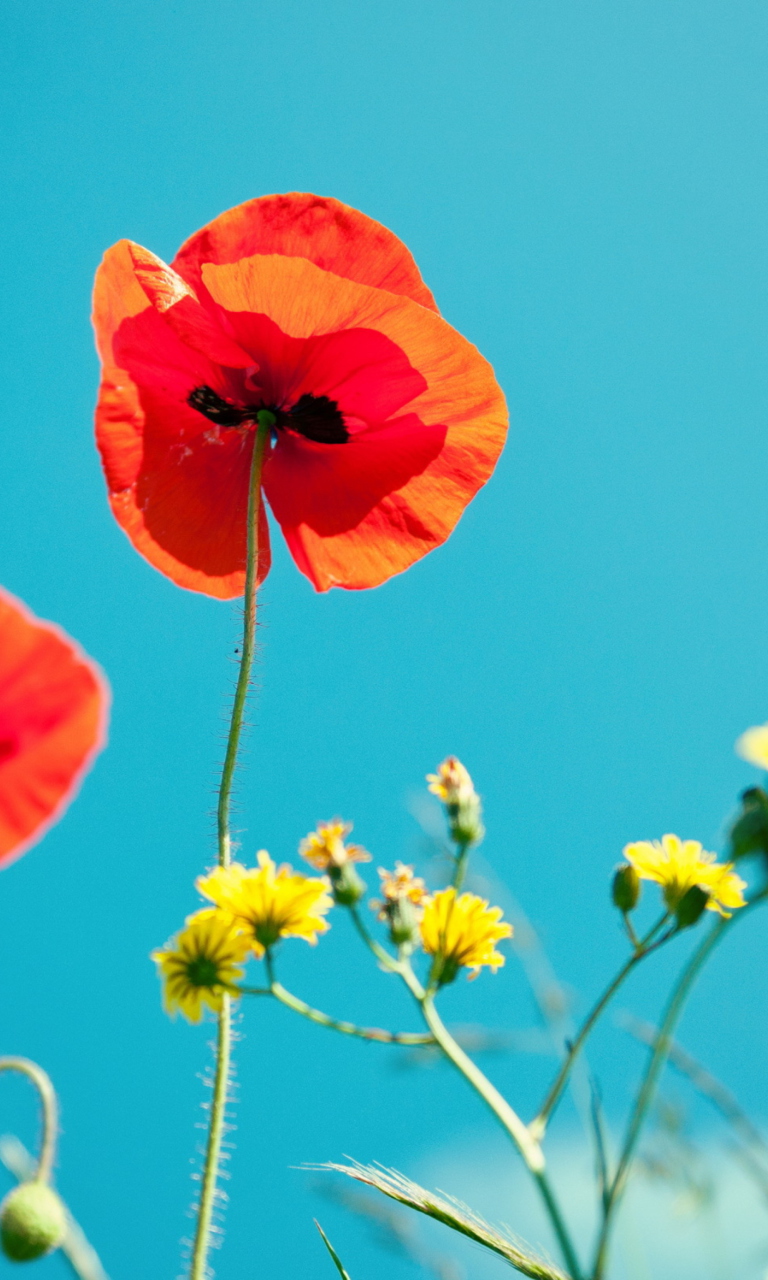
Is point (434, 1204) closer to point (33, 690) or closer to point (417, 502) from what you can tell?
point (33, 690)

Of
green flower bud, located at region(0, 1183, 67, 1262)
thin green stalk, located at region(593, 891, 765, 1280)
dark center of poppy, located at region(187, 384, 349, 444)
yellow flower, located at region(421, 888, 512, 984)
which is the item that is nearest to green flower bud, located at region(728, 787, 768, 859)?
thin green stalk, located at region(593, 891, 765, 1280)

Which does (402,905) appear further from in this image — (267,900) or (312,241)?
(312,241)

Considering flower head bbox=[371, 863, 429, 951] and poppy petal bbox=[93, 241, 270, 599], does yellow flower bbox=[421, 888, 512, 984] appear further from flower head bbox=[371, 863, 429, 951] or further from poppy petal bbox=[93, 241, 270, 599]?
poppy petal bbox=[93, 241, 270, 599]

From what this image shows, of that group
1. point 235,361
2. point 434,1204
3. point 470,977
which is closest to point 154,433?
point 235,361

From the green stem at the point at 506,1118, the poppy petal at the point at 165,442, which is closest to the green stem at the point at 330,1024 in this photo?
the green stem at the point at 506,1118

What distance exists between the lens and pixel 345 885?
2.53 feet

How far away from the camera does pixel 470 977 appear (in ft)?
2.57

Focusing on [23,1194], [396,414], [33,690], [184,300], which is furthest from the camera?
[396,414]

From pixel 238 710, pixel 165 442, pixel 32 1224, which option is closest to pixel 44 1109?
pixel 32 1224

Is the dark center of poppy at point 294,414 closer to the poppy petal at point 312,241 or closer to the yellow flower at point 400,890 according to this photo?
the poppy petal at point 312,241

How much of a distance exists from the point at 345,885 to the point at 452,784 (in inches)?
5.4

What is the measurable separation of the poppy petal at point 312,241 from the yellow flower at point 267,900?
550 mm

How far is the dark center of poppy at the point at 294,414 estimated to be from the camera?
3.46ft

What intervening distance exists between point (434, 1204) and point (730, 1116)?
0.15 m
